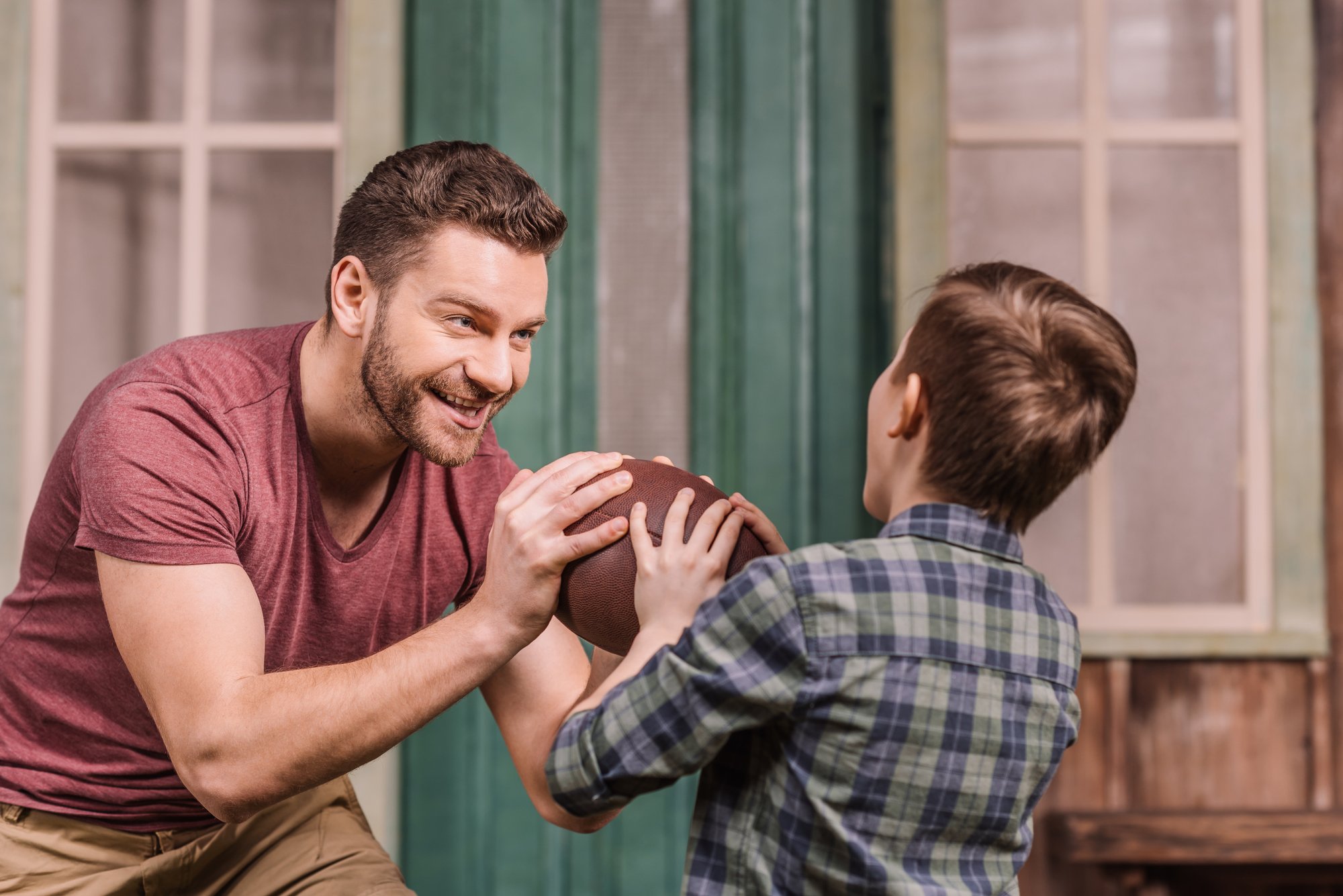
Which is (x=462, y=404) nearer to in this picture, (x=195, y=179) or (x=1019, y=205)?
(x=195, y=179)

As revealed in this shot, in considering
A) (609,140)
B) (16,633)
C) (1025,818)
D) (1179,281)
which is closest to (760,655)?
(1025,818)

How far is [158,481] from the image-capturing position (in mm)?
1348

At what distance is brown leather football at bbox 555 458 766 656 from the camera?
1.29 metres

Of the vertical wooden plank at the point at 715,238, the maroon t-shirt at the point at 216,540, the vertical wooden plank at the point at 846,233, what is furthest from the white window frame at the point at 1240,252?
the maroon t-shirt at the point at 216,540

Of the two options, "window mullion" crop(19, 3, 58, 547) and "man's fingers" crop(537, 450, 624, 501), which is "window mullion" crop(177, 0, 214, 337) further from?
"man's fingers" crop(537, 450, 624, 501)

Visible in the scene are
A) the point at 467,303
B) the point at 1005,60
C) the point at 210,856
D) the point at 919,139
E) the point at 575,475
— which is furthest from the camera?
the point at 1005,60

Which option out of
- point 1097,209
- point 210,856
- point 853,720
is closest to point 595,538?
point 853,720

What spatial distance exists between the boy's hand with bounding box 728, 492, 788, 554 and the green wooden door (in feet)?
3.42

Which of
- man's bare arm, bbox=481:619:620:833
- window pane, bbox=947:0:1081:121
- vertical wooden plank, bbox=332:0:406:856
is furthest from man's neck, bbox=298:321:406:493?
window pane, bbox=947:0:1081:121

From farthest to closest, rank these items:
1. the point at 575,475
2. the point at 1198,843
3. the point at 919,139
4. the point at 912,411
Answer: the point at 919,139
the point at 1198,843
the point at 575,475
the point at 912,411

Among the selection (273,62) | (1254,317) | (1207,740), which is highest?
(273,62)

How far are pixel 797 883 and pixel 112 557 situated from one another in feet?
3.06

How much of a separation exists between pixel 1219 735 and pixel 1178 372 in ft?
2.75

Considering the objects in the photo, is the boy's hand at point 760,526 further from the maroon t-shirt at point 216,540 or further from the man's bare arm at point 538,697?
the maroon t-shirt at point 216,540
